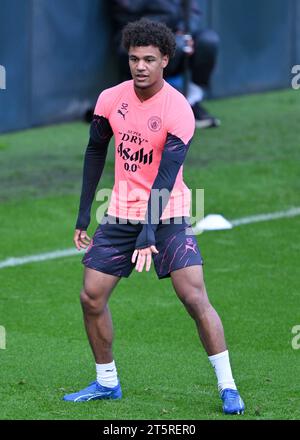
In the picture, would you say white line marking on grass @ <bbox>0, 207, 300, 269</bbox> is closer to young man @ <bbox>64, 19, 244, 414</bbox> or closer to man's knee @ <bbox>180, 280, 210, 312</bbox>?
young man @ <bbox>64, 19, 244, 414</bbox>

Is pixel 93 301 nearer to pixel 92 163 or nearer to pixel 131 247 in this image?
pixel 131 247

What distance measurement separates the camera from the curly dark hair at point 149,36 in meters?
6.68

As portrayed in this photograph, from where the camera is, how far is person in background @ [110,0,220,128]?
50.5 ft

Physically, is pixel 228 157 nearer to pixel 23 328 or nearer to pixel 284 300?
pixel 284 300

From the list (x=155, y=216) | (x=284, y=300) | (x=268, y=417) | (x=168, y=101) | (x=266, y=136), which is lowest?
(x=266, y=136)

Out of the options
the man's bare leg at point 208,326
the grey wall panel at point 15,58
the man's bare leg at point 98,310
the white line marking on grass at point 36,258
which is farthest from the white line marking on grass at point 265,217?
the man's bare leg at point 208,326

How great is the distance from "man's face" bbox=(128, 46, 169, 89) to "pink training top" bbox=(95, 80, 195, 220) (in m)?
0.11

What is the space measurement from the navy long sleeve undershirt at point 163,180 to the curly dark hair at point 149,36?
1.58 feet

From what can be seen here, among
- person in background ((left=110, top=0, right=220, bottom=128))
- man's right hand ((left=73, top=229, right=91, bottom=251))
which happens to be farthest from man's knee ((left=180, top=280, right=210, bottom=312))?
person in background ((left=110, top=0, right=220, bottom=128))
